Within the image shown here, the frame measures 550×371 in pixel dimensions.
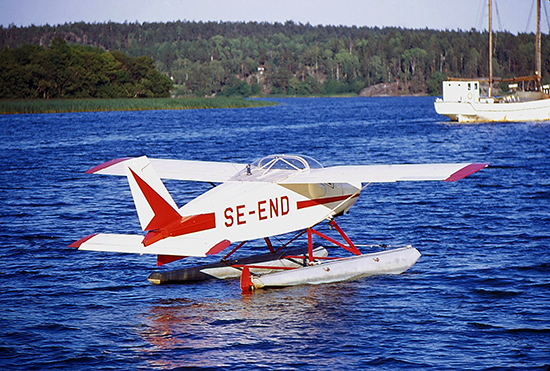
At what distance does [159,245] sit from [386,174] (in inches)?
200

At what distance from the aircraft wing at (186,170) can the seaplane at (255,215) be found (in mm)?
24

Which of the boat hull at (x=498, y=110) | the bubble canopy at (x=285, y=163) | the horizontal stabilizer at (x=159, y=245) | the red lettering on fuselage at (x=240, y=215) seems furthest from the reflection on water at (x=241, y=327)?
the boat hull at (x=498, y=110)

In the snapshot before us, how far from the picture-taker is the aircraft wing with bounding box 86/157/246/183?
15855mm

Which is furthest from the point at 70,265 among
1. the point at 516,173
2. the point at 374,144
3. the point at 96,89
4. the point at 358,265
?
the point at 96,89

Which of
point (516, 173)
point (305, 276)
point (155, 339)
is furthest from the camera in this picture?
point (516, 173)

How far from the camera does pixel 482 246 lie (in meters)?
18.2

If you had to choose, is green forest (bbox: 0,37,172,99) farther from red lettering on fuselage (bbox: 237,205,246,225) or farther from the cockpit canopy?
red lettering on fuselage (bbox: 237,205,246,225)

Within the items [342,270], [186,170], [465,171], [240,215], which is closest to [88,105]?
[186,170]

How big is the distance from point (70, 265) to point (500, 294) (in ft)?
33.1

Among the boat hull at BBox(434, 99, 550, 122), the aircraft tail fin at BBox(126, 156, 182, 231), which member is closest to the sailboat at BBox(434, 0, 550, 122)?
the boat hull at BBox(434, 99, 550, 122)

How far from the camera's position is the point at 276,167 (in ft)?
49.8

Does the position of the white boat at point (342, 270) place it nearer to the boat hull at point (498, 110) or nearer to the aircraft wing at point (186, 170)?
the aircraft wing at point (186, 170)

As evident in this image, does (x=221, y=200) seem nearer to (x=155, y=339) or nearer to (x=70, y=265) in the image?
(x=155, y=339)

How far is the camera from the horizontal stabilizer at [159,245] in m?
12.3
